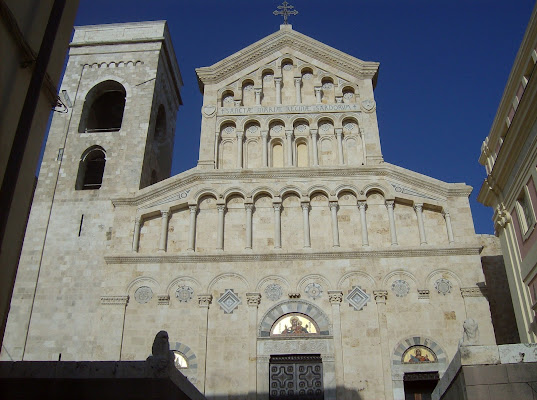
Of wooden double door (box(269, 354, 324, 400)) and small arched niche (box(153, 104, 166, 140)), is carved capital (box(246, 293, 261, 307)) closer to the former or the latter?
wooden double door (box(269, 354, 324, 400))

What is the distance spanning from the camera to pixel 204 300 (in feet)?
64.2

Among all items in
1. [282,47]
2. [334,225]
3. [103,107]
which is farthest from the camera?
[103,107]

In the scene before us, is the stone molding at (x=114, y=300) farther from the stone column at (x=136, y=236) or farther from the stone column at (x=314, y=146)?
the stone column at (x=314, y=146)

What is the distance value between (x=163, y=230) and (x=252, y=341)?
5.18 meters

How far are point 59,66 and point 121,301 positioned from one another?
10.3 meters

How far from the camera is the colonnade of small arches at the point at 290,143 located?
23.1m

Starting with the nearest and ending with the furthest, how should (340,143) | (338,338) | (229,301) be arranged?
1. (338,338)
2. (229,301)
3. (340,143)

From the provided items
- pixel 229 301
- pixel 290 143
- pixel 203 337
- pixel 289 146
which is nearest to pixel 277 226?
pixel 229 301

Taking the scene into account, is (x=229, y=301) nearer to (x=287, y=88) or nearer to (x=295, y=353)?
(x=295, y=353)

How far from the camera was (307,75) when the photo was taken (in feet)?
84.0

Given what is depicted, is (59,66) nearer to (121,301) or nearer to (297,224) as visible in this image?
(121,301)

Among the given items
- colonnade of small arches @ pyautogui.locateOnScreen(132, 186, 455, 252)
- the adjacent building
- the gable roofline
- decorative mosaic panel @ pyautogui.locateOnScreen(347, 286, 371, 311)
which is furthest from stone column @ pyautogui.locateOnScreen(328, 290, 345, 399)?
the gable roofline

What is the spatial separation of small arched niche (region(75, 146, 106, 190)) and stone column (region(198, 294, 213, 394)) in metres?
9.22

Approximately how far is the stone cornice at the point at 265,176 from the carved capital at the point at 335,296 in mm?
4562
